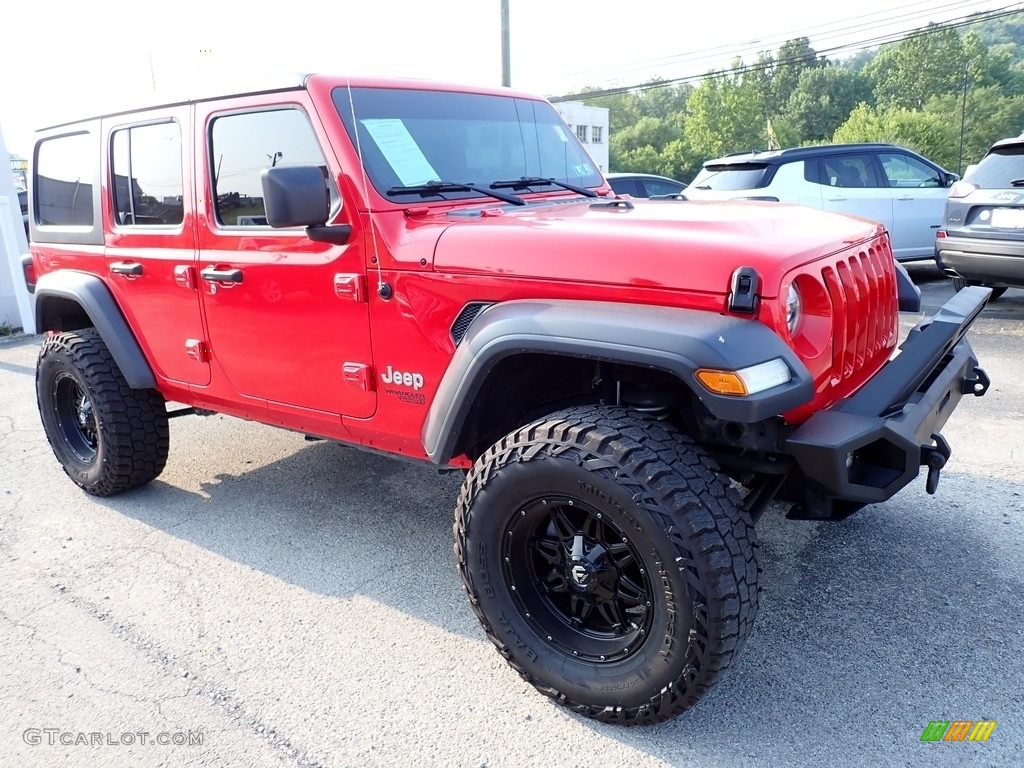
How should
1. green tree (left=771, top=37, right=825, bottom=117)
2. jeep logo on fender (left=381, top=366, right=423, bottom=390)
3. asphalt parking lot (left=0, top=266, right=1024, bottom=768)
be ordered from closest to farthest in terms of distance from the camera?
1. asphalt parking lot (left=0, top=266, right=1024, bottom=768)
2. jeep logo on fender (left=381, top=366, right=423, bottom=390)
3. green tree (left=771, top=37, right=825, bottom=117)

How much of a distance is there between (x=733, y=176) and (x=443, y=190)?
282 inches

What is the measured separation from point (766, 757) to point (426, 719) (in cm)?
100

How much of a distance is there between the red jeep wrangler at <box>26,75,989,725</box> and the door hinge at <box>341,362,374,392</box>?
0.01 m

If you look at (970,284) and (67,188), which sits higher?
(67,188)

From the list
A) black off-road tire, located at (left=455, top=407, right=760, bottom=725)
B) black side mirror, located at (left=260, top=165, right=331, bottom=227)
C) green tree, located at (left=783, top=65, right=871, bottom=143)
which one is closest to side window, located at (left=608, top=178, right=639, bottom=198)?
black side mirror, located at (left=260, top=165, right=331, bottom=227)

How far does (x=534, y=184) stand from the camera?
11.4 ft

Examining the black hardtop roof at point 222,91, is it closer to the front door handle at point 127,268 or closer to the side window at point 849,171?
the front door handle at point 127,268

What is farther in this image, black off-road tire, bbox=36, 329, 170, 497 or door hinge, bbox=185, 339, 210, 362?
black off-road tire, bbox=36, 329, 170, 497

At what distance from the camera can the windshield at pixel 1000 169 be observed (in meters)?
6.84

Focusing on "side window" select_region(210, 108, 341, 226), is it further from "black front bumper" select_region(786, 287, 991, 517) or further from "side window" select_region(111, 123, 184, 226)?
"black front bumper" select_region(786, 287, 991, 517)

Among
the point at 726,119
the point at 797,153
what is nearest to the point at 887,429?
the point at 797,153

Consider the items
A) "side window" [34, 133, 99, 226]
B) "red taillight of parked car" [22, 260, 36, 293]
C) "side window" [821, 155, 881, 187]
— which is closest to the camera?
"side window" [34, 133, 99, 226]

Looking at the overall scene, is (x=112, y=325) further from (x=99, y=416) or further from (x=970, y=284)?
(x=970, y=284)

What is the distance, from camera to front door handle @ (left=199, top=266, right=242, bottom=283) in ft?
10.8
